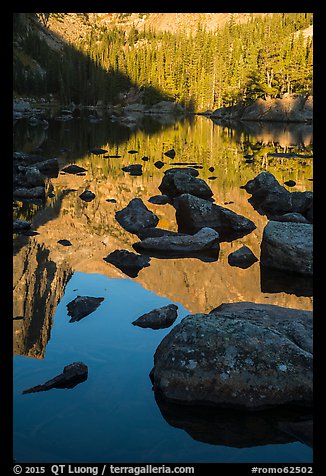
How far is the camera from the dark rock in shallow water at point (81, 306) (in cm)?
876

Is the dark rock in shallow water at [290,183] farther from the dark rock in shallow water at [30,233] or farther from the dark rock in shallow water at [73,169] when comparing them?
the dark rock in shallow water at [30,233]

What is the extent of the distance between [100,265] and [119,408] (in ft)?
19.4

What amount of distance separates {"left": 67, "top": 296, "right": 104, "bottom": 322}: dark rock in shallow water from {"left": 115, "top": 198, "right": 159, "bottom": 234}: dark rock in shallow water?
224 inches

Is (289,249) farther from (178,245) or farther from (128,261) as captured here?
(128,261)

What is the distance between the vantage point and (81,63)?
476 feet

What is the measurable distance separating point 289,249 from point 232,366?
6200 millimetres

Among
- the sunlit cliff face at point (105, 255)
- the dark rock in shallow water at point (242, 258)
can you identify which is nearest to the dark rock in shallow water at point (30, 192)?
the sunlit cliff face at point (105, 255)

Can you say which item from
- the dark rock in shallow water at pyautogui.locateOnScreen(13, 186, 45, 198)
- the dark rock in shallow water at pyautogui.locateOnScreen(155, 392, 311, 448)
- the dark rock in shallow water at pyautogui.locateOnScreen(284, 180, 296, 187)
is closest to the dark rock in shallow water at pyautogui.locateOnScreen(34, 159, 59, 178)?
the dark rock in shallow water at pyautogui.locateOnScreen(13, 186, 45, 198)

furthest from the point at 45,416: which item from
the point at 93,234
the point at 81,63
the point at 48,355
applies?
the point at 81,63

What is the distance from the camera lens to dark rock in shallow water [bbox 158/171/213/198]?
20.1 m

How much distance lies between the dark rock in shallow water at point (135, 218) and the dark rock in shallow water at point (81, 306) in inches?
224

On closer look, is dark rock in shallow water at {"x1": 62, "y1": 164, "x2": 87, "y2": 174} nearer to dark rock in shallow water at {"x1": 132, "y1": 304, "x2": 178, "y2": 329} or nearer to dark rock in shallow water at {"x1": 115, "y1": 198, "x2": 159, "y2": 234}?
dark rock in shallow water at {"x1": 115, "y1": 198, "x2": 159, "y2": 234}

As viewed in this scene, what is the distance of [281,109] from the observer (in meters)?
90.3

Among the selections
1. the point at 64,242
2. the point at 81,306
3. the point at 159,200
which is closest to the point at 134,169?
the point at 159,200
